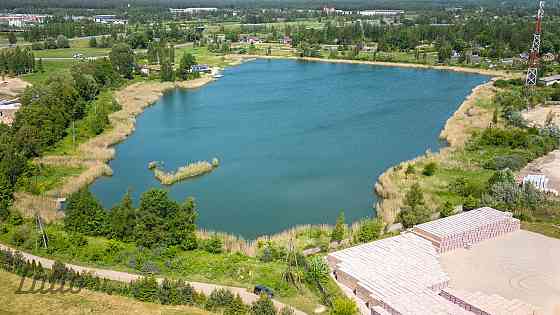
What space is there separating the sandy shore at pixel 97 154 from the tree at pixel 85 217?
116 centimetres

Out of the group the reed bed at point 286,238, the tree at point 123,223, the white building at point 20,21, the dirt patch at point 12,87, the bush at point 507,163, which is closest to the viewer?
the reed bed at point 286,238

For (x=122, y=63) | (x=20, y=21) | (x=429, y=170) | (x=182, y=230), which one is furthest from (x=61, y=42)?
(x=182, y=230)

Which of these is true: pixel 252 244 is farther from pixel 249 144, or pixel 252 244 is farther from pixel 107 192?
pixel 249 144

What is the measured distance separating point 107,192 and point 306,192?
6.04 m

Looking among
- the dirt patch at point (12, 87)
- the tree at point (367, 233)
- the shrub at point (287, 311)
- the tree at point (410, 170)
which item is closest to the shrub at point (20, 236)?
the shrub at point (287, 311)

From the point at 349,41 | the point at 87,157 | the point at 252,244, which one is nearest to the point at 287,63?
the point at 349,41

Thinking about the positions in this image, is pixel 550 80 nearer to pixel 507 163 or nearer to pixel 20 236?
pixel 507 163

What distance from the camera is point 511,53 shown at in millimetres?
42438

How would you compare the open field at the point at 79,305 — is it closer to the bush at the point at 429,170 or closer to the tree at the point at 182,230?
the tree at the point at 182,230

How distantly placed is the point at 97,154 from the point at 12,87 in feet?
50.3

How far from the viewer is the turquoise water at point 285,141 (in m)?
15.1

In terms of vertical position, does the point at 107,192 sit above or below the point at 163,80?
below

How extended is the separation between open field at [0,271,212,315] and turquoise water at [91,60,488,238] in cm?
417

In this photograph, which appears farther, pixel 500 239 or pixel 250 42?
pixel 250 42
